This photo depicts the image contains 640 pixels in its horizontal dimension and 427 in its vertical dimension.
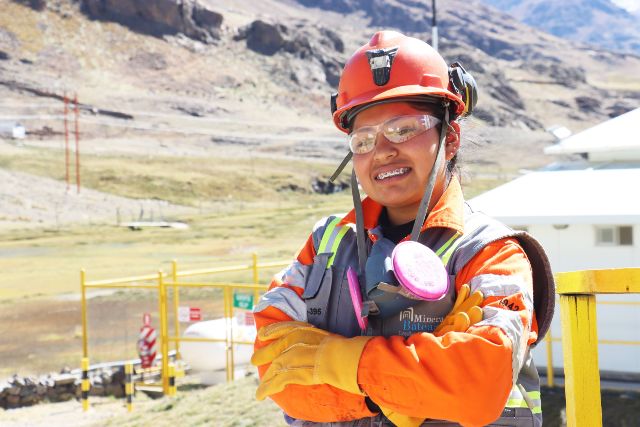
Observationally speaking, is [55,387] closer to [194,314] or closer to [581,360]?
[194,314]

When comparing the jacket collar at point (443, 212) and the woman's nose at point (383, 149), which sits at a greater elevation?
the woman's nose at point (383, 149)

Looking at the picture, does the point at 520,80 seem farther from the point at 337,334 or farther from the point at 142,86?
the point at 337,334

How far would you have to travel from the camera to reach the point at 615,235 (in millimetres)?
9711

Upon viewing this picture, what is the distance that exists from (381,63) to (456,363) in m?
0.84

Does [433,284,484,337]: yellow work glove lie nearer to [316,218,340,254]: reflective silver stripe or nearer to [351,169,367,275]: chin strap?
[351,169,367,275]: chin strap

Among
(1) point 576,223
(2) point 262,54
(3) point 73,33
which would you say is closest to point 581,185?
(1) point 576,223

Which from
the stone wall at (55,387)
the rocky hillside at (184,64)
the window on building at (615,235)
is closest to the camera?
Answer: the window on building at (615,235)

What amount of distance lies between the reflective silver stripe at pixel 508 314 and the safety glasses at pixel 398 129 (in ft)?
1.47

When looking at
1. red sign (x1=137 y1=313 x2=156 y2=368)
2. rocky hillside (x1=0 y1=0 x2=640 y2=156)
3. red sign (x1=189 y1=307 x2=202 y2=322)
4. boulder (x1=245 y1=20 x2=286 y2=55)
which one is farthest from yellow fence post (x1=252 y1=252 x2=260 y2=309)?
boulder (x1=245 y1=20 x2=286 y2=55)

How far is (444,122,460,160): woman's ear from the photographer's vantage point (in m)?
2.31

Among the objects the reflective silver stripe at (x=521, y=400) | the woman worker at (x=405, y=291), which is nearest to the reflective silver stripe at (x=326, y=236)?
the woman worker at (x=405, y=291)

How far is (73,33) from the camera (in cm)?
9988

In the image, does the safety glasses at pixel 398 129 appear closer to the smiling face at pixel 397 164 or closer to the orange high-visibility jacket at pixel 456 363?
the smiling face at pixel 397 164

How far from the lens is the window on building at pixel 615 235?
9.63 m
